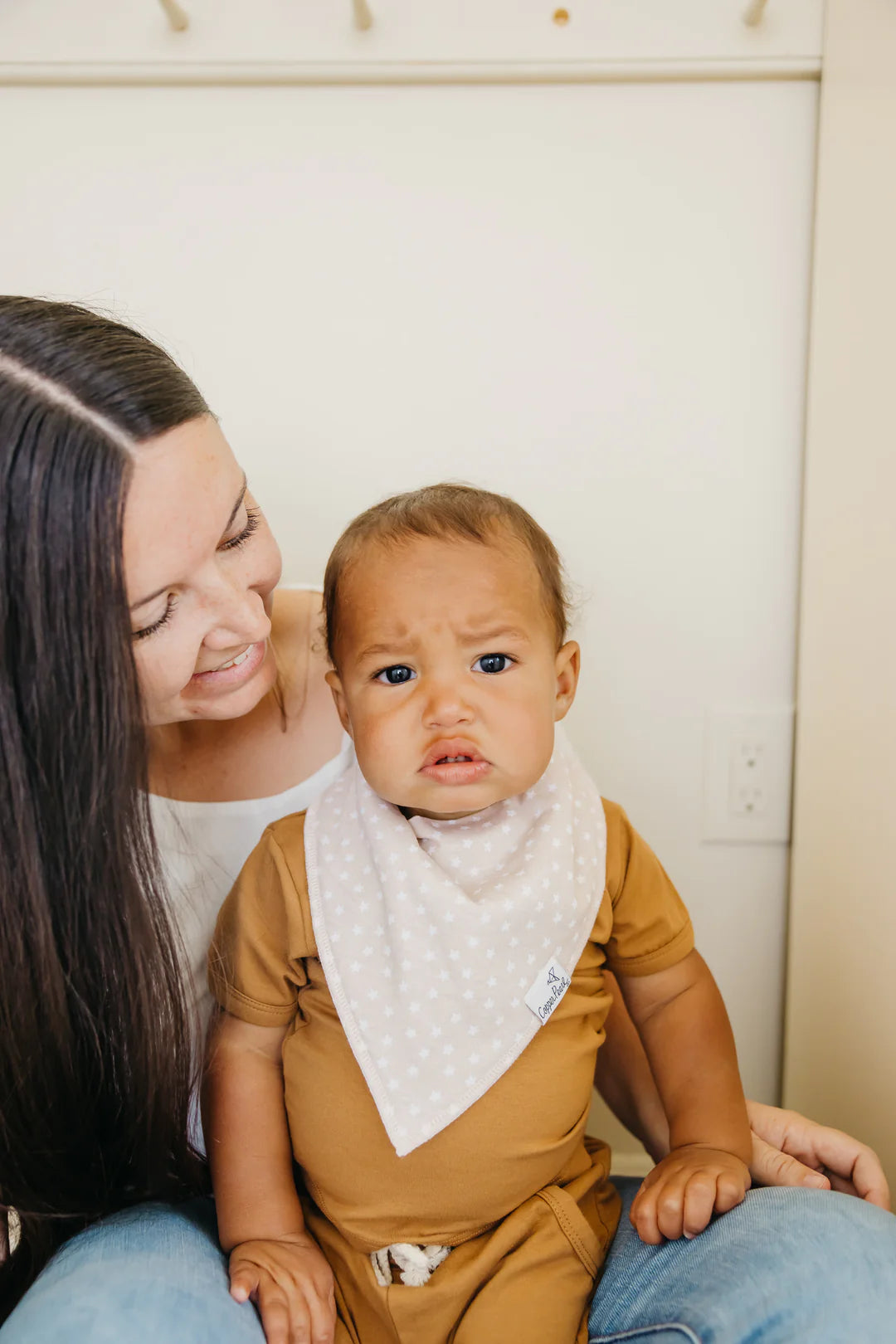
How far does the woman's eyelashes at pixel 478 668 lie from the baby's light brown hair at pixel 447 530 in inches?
2.6

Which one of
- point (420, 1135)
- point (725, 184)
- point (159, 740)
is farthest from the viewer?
point (725, 184)

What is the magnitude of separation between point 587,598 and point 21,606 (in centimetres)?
69

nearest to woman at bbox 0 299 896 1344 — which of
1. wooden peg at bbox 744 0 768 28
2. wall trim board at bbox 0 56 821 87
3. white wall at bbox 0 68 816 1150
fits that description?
white wall at bbox 0 68 816 1150

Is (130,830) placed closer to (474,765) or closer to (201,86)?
(474,765)

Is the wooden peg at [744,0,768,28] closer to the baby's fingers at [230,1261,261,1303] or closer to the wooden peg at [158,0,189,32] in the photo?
the wooden peg at [158,0,189,32]

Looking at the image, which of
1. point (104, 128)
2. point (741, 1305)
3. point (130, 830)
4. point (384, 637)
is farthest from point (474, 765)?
point (104, 128)

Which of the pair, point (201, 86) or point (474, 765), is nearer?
point (474, 765)

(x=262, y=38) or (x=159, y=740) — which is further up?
(x=262, y=38)

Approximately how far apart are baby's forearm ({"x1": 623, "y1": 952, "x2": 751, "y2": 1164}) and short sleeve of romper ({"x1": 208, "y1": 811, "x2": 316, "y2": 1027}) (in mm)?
305

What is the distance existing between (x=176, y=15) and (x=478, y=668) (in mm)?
808

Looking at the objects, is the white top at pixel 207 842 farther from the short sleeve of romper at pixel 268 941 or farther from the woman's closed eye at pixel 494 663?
the woman's closed eye at pixel 494 663

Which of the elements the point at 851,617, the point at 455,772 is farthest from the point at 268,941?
the point at 851,617

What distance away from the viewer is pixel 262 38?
1.18 m

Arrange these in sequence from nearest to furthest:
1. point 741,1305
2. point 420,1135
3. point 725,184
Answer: point 741,1305
point 420,1135
point 725,184
